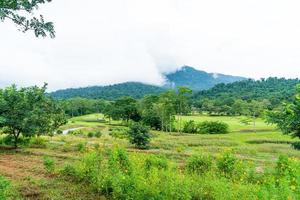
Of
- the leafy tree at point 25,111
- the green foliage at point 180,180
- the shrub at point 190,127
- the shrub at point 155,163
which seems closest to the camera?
the green foliage at point 180,180

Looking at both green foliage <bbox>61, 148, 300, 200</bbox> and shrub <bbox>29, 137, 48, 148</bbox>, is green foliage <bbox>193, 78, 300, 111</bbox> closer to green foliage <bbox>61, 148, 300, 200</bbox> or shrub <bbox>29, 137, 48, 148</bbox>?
shrub <bbox>29, 137, 48, 148</bbox>

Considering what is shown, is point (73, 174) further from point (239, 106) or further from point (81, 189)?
point (239, 106)

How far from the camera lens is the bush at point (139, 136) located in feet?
98.4

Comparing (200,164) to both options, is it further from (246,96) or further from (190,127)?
(246,96)

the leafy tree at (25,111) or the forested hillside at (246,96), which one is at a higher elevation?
the forested hillside at (246,96)

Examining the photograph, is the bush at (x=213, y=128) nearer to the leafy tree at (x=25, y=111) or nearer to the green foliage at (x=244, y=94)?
the green foliage at (x=244, y=94)

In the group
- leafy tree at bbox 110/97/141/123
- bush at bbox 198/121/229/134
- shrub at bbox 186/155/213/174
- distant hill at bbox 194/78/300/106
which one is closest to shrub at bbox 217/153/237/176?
shrub at bbox 186/155/213/174

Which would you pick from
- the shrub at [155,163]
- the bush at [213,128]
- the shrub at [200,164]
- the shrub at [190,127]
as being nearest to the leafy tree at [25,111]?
the shrub at [155,163]

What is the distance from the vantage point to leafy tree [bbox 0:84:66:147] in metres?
25.2

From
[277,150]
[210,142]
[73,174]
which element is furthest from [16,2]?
[210,142]

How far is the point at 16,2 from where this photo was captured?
6.82 metres

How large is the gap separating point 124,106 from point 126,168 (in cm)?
6890

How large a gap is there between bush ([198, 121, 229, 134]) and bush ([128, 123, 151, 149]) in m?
32.6

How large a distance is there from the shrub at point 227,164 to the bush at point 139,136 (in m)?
17.2
